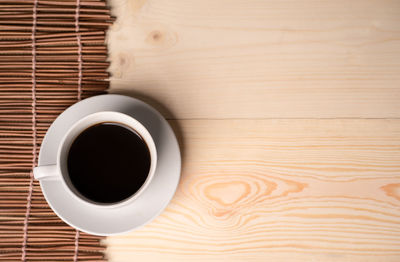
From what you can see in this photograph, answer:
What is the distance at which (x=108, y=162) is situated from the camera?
48 cm

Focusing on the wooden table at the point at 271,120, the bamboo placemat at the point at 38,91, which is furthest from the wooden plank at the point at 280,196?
the bamboo placemat at the point at 38,91

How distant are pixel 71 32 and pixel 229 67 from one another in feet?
0.86

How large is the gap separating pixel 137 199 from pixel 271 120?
24 centimetres

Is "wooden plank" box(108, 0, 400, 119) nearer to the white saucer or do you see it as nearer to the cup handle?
the white saucer

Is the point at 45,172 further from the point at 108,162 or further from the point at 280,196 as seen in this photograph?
the point at 280,196

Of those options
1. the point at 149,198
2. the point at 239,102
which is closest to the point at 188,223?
the point at 149,198

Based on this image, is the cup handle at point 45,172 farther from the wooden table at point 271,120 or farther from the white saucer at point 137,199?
the wooden table at point 271,120

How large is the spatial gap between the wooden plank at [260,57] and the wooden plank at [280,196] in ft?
0.10

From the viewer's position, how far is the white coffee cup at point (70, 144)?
0.44m

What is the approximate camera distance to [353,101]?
0.56 meters

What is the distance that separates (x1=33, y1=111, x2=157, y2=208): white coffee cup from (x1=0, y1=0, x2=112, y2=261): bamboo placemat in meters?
0.09

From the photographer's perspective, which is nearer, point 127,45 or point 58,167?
point 58,167

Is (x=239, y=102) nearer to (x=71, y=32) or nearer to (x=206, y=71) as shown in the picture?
(x=206, y=71)

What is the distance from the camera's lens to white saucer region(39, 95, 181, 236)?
1.61 ft
